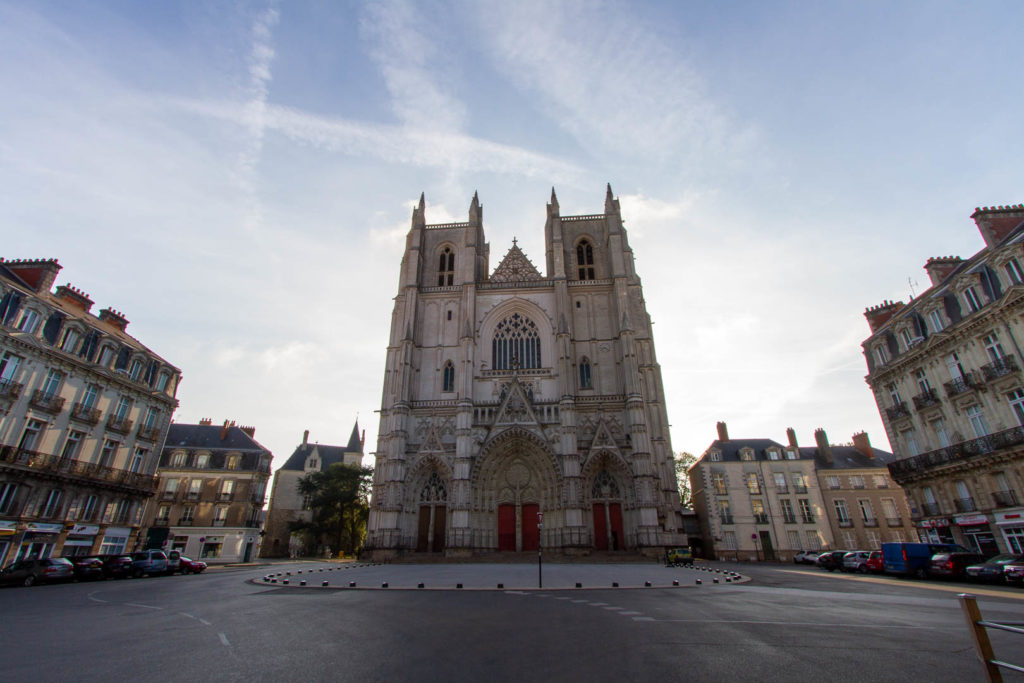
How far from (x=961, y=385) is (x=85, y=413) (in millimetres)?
40096

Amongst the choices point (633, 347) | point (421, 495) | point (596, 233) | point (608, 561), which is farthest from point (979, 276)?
point (421, 495)

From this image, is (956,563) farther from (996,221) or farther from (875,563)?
(996,221)

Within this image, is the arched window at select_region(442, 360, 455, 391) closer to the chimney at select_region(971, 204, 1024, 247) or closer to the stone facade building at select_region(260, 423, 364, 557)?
the stone facade building at select_region(260, 423, 364, 557)

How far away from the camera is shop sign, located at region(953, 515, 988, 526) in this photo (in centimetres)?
1951

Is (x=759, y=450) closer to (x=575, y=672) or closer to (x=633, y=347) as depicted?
(x=633, y=347)

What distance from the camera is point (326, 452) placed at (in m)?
56.3

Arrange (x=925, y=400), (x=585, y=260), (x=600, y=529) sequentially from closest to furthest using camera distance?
(x=925, y=400) → (x=600, y=529) → (x=585, y=260)

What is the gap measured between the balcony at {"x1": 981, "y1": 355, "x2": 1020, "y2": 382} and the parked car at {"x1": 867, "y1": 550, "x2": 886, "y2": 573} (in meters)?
8.72

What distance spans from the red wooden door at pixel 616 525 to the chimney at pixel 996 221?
2226 cm

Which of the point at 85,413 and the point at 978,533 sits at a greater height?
the point at 85,413

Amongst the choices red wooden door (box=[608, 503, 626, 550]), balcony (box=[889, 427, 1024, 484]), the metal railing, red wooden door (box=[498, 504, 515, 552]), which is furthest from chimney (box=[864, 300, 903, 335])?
the metal railing

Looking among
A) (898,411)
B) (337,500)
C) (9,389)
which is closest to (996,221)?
A: (898,411)

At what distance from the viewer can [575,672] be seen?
494cm

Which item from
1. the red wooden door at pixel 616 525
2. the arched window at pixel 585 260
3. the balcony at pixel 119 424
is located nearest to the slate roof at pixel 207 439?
the balcony at pixel 119 424
